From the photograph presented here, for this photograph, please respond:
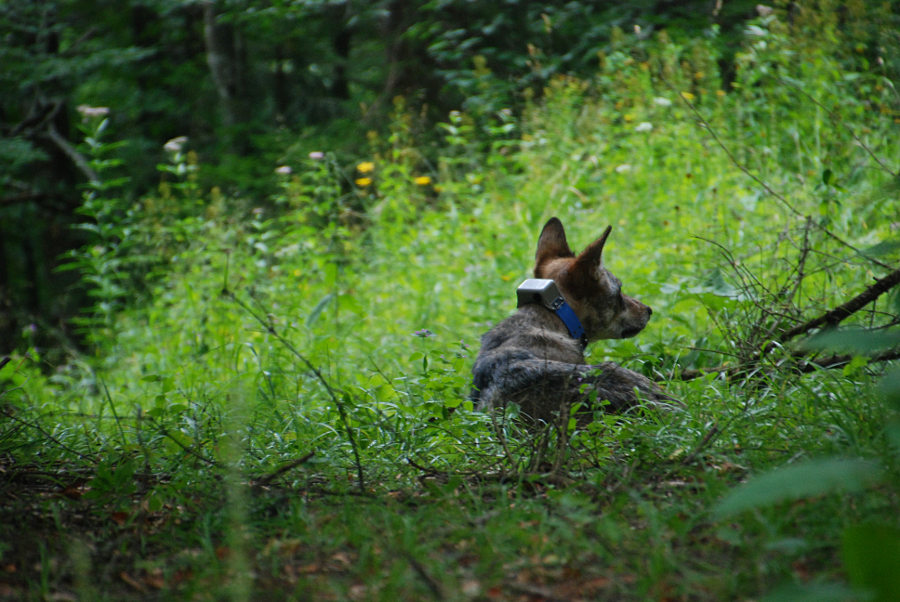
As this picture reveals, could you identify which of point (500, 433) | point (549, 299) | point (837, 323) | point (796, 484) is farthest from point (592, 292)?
point (796, 484)

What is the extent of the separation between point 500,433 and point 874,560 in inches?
64.0

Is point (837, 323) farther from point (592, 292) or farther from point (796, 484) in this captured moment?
point (796, 484)

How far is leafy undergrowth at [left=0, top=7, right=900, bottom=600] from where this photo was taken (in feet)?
6.47

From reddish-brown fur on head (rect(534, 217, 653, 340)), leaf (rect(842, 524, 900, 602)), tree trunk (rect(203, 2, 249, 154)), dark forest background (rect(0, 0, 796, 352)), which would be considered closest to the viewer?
leaf (rect(842, 524, 900, 602))

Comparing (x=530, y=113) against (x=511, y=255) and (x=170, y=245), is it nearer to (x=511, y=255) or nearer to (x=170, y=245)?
(x=511, y=255)

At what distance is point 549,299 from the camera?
4.48 metres

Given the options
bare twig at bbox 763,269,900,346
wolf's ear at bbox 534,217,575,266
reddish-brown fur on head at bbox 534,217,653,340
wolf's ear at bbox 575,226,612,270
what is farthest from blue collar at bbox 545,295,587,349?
bare twig at bbox 763,269,900,346

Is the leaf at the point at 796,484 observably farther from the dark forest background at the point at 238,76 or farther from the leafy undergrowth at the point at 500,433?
the dark forest background at the point at 238,76

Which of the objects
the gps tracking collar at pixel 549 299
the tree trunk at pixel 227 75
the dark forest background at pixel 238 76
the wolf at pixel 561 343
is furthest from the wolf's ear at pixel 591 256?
the tree trunk at pixel 227 75

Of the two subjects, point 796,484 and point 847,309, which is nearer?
point 796,484

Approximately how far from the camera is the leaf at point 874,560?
4.78 feet

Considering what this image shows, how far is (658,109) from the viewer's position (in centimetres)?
838

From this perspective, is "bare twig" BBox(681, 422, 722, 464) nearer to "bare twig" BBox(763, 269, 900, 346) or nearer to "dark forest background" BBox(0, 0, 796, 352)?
"bare twig" BBox(763, 269, 900, 346)

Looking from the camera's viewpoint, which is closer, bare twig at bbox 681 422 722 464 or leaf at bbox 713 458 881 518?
leaf at bbox 713 458 881 518
